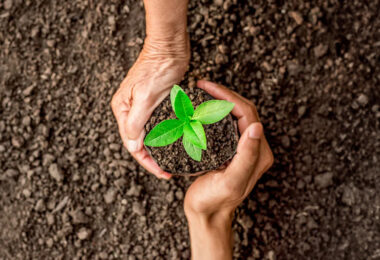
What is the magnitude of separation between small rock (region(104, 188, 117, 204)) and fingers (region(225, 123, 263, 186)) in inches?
25.2

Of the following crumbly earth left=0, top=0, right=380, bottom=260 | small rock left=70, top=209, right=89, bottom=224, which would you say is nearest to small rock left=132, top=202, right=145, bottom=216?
crumbly earth left=0, top=0, right=380, bottom=260

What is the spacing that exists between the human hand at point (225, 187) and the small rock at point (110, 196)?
1.26ft

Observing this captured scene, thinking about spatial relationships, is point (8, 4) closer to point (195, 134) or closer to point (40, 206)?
point (40, 206)

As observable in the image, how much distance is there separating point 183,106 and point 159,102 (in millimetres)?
303

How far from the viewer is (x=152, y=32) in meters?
1.40

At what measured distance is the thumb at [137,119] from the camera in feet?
4.28

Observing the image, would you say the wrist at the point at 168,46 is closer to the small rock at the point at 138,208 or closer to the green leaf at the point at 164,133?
the green leaf at the point at 164,133

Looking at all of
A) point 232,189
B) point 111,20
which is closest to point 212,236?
point 232,189

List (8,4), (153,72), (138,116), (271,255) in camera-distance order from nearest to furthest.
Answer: (138,116), (153,72), (271,255), (8,4)

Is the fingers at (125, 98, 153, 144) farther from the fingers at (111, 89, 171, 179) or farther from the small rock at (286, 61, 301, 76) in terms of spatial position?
the small rock at (286, 61, 301, 76)

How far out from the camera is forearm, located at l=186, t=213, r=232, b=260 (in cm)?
146

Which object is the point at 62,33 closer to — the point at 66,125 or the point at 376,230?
the point at 66,125

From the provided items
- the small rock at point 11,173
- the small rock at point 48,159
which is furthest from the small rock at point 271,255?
the small rock at point 11,173

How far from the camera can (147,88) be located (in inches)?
52.4
